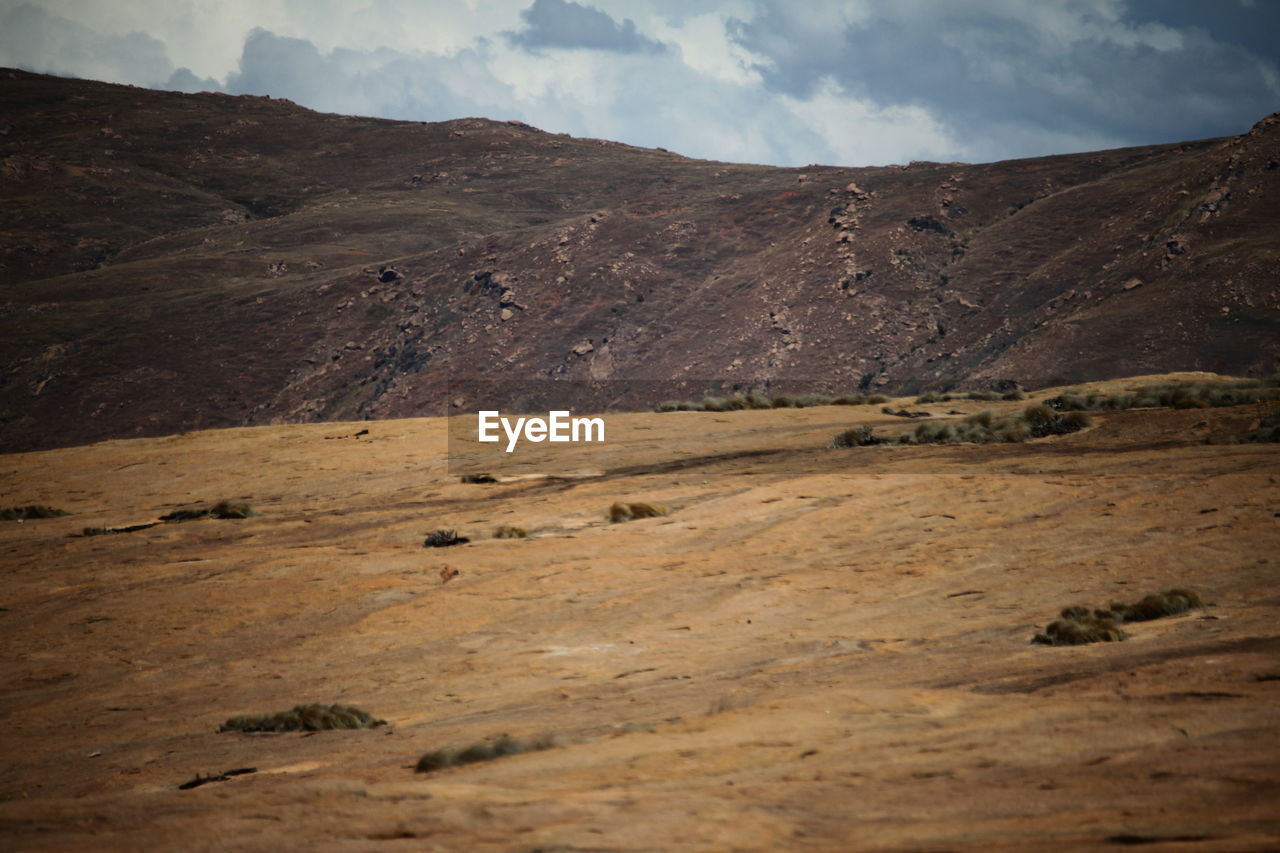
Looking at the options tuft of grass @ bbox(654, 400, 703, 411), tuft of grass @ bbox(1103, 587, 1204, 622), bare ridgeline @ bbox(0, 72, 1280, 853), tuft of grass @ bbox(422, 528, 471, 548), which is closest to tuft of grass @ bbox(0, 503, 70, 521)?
bare ridgeline @ bbox(0, 72, 1280, 853)

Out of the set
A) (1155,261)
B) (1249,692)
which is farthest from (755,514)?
(1155,261)

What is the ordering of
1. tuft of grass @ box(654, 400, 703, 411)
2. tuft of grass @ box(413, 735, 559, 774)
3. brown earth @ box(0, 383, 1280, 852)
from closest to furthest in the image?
brown earth @ box(0, 383, 1280, 852) < tuft of grass @ box(413, 735, 559, 774) < tuft of grass @ box(654, 400, 703, 411)

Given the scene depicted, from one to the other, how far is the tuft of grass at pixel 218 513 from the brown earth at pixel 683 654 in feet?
2.21

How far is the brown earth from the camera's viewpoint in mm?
6539

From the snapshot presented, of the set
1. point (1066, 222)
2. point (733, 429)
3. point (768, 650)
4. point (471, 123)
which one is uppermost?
point (471, 123)

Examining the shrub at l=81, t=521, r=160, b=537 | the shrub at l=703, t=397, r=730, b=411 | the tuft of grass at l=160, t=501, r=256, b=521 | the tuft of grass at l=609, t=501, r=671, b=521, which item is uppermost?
the shrub at l=703, t=397, r=730, b=411

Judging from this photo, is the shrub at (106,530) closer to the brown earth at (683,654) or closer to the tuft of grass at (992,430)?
the brown earth at (683,654)

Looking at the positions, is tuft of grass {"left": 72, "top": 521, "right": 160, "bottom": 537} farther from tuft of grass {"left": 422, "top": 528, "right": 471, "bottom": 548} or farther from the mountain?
the mountain

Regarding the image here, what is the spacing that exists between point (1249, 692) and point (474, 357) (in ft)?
217

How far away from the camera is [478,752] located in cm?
898

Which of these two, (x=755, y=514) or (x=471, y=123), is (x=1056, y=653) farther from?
(x=471, y=123)

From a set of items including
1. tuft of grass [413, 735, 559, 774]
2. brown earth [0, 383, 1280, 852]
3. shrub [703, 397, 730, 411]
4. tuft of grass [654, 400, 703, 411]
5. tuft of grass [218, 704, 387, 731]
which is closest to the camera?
brown earth [0, 383, 1280, 852]

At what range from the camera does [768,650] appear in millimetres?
12977

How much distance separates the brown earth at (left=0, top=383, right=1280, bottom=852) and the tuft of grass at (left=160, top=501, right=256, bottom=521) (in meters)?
0.67
